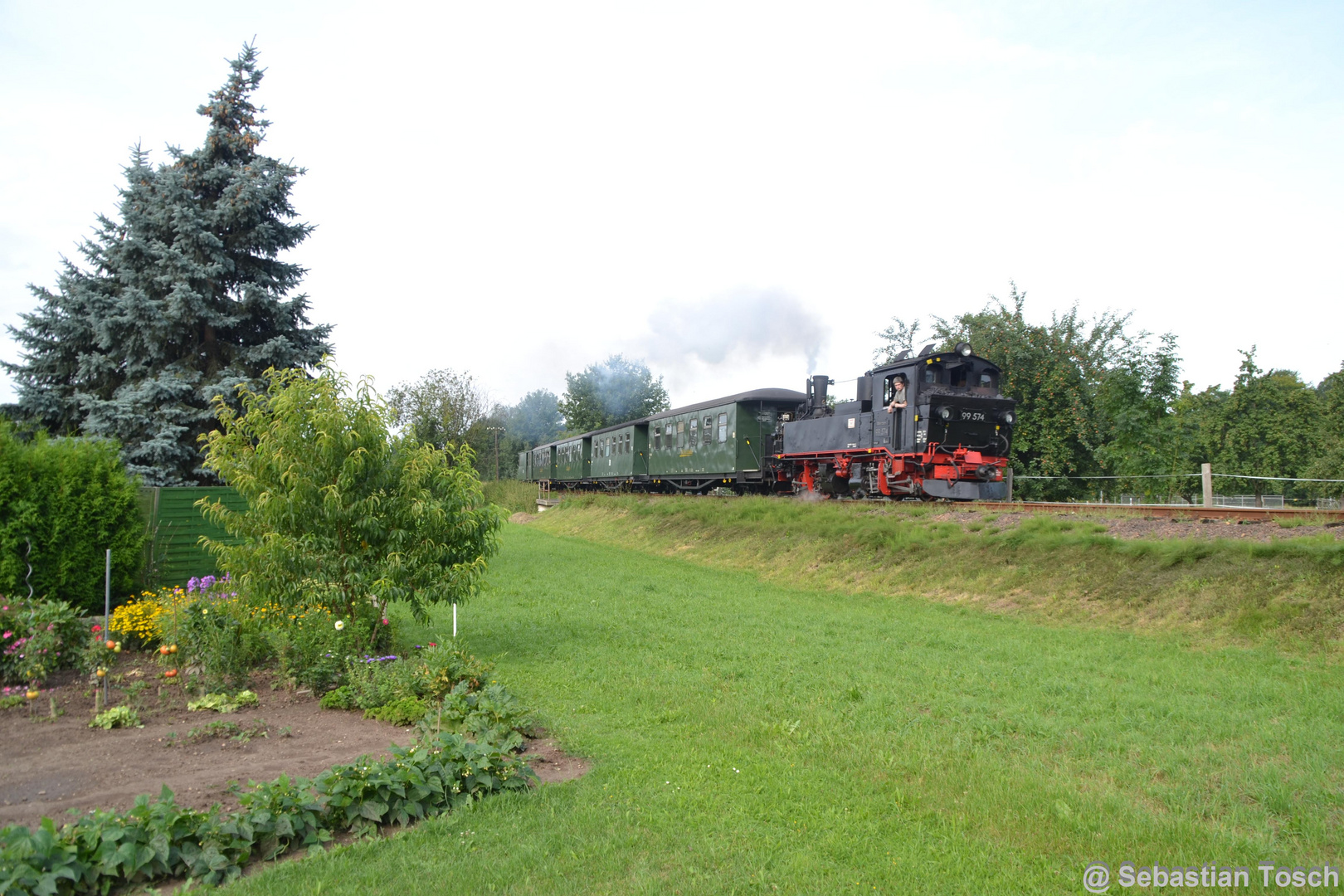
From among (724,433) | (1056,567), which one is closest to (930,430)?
(1056,567)

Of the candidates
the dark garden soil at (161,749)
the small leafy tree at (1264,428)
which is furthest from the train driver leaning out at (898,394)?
the small leafy tree at (1264,428)

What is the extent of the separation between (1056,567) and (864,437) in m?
7.78

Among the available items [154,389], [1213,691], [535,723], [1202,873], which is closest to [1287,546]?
[1213,691]

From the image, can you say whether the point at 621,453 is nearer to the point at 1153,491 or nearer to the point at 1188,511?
the point at 1153,491

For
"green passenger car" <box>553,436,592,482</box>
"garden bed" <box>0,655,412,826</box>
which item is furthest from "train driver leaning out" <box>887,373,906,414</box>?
"green passenger car" <box>553,436,592,482</box>

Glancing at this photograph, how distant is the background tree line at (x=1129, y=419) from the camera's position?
75.0ft

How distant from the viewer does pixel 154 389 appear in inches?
476

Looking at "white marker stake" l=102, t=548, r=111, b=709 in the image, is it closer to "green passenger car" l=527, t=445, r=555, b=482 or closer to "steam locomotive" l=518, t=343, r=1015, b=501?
"steam locomotive" l=518, t=343, r=1015, b=501

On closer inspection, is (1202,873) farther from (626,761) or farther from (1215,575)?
(1215,575)

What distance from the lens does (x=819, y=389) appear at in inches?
902

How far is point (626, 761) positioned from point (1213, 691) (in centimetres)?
519

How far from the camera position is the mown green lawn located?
383 centimetres

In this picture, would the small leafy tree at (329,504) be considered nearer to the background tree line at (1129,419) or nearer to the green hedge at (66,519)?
the green hedge at (66,519)

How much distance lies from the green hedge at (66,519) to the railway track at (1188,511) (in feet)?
43.7
